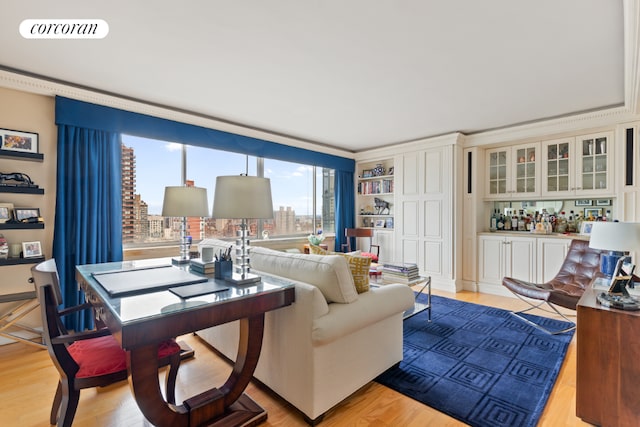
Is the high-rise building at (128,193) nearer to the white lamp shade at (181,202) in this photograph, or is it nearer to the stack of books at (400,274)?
the white lamp shade at (181,202)

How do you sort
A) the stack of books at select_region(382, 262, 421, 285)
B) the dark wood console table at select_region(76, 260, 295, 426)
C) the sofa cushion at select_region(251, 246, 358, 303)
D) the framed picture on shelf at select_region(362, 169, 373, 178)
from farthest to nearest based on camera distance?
the framed picture on shelf at select_region(362, 169, 373, 178) → the stack of books at select_region(382, 262, 421, 285) → the sofa cushion at select_region(251, 246, 358, 303) → the dark wood console table at select_region(76, 260, 295, 426)

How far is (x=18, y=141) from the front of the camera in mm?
2801

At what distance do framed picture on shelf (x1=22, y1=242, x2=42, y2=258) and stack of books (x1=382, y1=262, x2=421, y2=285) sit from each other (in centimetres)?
341

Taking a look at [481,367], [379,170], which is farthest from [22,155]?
[379,170]

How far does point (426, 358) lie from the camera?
8.16 ft

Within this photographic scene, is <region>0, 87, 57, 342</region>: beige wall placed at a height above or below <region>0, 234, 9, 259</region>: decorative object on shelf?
above

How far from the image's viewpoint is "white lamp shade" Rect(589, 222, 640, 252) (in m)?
1.98

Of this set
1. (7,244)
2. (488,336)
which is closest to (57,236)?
(7,244)

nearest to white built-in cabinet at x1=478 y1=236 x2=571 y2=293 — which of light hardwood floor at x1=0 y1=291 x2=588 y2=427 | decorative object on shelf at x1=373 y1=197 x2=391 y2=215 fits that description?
decorative object on shelf at x1=373 y1=197 x2=391 y2=215

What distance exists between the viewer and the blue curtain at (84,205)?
2957mm

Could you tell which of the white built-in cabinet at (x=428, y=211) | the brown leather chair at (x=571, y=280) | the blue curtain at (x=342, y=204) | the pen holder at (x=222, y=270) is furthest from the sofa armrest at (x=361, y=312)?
the blue curtain at (x=342, y=204)

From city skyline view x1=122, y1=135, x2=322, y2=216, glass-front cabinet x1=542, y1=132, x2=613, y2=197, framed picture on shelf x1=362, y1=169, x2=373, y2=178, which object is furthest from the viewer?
framed picture on shelf x1=362, y1=169, x2=373, y2=178

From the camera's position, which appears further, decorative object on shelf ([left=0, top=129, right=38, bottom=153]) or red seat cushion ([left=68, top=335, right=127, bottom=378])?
decorative object on shelf ([left=0, top=129, right=38, bottom=153])

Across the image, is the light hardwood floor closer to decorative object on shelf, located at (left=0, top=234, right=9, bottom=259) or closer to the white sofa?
the white sofa
